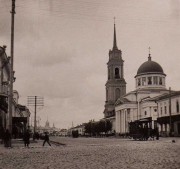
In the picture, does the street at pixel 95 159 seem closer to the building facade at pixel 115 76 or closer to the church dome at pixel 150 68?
the church dome at pixel 150 68

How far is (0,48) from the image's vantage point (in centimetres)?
4144

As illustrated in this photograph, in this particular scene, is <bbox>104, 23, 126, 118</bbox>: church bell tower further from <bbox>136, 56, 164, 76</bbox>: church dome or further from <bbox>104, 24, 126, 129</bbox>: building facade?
<bbox>136, 56, 164, 76</bbox>: church dome

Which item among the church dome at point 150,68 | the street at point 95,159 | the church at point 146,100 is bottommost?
the street at point 95,159

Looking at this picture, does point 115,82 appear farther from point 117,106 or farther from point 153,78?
point 153,78

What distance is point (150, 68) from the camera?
9875cm

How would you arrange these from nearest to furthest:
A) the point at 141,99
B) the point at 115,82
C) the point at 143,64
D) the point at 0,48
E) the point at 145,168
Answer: the point at 145,168, the point at 0,48, the point at 141,99, the point at 143,64, the point at 115,82

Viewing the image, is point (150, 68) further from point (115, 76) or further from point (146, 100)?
point (115, 76)

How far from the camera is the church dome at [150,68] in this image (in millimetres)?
98250

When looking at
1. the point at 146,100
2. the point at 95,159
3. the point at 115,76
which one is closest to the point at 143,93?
the point at 146,100

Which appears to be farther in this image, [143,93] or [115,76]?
[115,76]

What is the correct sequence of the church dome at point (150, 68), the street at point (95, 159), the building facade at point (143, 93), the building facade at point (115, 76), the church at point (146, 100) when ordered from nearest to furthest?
the street at point (95, 159)
the church at point (146, 100)
the building facade at point (143, 93)
the church dome at point (150, 68)
the building facade at point (115, 76)

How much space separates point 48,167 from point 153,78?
88.6 metres

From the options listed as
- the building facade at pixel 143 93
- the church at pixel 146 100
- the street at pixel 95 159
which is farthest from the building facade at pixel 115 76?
the street at pixel 95 159

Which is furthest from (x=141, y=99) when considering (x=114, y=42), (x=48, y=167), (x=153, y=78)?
(x=48, y=167)
